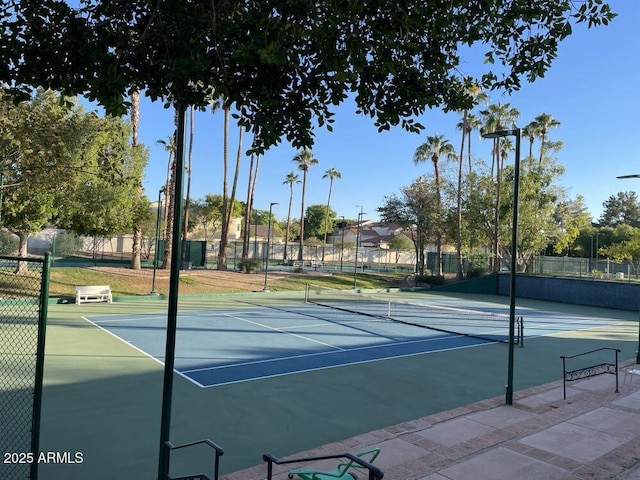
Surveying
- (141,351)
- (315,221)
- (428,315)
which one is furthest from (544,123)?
(315,221)

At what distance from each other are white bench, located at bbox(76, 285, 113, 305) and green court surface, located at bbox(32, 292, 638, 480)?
6.62 metres

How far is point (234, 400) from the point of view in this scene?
10102 millimetres

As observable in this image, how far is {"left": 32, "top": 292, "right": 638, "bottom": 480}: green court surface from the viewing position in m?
7.51

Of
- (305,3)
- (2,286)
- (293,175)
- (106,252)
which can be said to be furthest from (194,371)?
(293,175)

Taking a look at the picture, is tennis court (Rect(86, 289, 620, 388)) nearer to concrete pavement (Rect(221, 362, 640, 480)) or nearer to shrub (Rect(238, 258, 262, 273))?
concrete pavement (Rect(221, 362, 640, 480))

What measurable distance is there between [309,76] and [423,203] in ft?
133

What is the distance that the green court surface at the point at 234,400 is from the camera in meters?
7.51

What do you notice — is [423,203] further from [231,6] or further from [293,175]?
[231,6]

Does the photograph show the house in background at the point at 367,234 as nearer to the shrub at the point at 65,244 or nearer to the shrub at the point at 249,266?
the shrub at the point at 249,266

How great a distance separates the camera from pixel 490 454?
24.5 ft

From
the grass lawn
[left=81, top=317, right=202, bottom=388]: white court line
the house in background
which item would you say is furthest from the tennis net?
the house in background

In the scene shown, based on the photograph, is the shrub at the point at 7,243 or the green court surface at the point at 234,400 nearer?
the green court surface at the point at 234,400

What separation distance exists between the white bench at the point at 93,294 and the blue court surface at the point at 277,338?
431cm

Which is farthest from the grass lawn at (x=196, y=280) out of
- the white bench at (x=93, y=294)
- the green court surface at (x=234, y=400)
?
the green court surface at (x=234, y=400)
